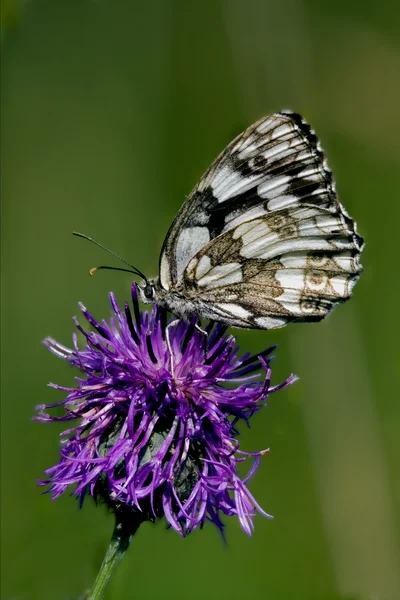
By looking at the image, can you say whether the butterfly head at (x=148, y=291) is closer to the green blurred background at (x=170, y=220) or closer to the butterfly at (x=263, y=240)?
the butterfly at (x=263, y=240)

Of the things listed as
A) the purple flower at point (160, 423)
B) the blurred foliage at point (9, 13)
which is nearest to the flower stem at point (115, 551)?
the purple flower at point (160, 423)

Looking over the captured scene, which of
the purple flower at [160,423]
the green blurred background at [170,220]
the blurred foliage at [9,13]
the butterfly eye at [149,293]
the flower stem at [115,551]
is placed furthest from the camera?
the green blurred background at [170,220]

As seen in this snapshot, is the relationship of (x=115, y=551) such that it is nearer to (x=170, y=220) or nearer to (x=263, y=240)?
(x=263, y=240)

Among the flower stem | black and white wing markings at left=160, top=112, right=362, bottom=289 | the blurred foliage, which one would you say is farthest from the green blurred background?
black and white wing markings at left=160, top=112, right=362, bottom=289

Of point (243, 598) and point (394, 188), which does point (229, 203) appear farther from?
point (394, 188)

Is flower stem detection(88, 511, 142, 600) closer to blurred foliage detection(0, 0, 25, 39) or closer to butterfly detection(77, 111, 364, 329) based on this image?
butterfly detection(77, 111, 364, 329)
